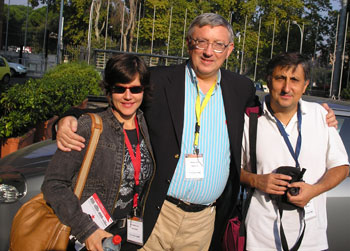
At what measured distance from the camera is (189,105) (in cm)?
271

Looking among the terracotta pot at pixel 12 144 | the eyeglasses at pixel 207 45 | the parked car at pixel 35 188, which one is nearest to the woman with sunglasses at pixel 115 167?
the eyeglasses at pixel 207 45

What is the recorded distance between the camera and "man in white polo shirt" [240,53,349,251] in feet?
7.98

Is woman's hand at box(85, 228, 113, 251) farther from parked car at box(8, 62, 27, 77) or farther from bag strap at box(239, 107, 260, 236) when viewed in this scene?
parked car at box(8, 62, 27, 77)

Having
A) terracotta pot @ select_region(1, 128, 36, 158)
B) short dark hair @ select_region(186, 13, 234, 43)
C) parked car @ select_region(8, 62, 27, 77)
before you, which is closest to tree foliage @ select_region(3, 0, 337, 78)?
parked car @ select_region(8, 62, 27, 77)

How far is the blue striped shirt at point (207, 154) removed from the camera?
2621mm

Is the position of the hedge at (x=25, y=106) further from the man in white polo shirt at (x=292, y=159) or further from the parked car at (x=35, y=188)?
the man in white polo shirt at (x=292, y=159)

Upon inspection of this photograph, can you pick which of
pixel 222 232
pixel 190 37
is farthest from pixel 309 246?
pixel 190 37

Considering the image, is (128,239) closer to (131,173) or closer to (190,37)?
(131,173)

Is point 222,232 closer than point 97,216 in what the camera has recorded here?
No

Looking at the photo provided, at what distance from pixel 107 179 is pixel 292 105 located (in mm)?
1191

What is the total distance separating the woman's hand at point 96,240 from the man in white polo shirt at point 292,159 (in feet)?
3.25

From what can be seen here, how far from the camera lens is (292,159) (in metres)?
2.43

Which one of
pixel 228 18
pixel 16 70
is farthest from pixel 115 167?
pixel 228 18

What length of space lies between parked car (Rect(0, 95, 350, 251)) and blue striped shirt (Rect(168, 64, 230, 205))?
1.09m
